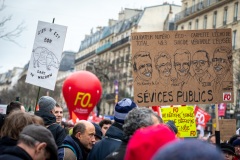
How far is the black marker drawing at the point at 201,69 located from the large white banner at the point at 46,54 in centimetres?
237

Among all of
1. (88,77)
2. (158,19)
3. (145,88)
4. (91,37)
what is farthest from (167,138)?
(91,37)

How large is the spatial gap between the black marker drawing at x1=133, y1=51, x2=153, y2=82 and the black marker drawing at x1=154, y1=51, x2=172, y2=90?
116 millimetres

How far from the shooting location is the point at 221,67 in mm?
7973

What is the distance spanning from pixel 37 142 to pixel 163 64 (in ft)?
15.2

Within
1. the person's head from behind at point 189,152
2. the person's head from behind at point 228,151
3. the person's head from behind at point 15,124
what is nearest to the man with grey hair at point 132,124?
the person's head from behind at point 15,124

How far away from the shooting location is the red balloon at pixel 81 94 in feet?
57.1

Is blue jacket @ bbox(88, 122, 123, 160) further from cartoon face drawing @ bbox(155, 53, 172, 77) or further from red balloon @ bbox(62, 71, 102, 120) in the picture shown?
red balloon @ bbox(62, 71, 102, 120)

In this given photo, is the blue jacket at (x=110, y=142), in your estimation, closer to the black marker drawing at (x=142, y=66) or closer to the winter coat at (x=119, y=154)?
the winter coat at (x=119, y=154)

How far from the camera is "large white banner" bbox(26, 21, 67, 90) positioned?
8977 millimetres

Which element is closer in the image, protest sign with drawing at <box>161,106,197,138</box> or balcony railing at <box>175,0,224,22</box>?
protest sign with drawing at <box>161,106,197,138</box>

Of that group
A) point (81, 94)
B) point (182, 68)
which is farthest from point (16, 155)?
point (81, 94)

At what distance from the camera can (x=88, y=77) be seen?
18.2 meters

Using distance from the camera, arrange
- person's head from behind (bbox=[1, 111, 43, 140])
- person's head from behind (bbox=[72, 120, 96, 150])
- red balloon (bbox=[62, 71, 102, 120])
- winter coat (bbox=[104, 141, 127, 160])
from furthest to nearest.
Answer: red balloon (bbox=[62, 71, 102, 120]) → person's head from behind (bbox=[72, 120, 96, 150]) → person's head from behind (bbox=[1, 111, 43, 140]) → winter coat (bbox=[104, 141, 127, 160])

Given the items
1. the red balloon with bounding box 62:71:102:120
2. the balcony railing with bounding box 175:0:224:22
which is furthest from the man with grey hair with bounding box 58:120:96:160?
the balcony railing with bounding box 175:0:224:22
